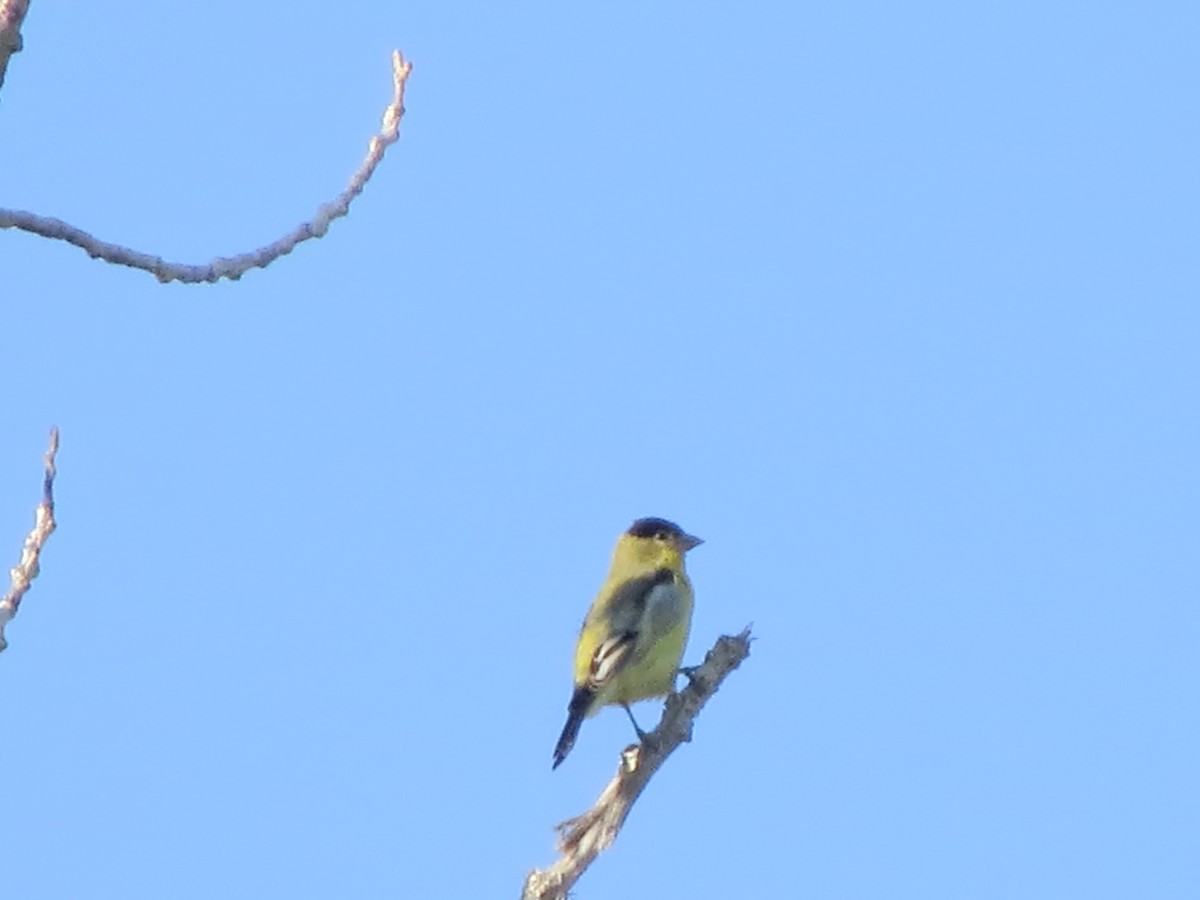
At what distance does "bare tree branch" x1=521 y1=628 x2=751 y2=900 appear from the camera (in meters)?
4.61

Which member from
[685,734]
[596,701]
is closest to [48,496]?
[685,734]

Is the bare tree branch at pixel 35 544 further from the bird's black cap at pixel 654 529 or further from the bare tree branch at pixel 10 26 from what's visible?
the bird's black cap at pixel 654 529

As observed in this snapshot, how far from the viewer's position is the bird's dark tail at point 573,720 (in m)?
9.08

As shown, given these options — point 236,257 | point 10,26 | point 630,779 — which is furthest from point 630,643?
point 10,26

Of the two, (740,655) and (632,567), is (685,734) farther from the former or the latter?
(632,567)

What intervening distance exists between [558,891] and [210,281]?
1.78 metres

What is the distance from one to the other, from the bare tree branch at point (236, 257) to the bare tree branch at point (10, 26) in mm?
341

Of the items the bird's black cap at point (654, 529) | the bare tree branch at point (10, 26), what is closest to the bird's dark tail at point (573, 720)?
the bird's black cap at point (654, 529)

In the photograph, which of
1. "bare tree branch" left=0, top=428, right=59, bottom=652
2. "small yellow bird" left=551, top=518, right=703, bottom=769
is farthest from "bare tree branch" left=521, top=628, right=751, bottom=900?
"small yellow bird" left=551, top=518, right=703, bottom=769

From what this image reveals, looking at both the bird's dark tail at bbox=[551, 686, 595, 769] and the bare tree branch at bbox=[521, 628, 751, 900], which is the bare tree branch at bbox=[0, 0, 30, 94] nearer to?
the bare tree branch at bbox=[521, 628, 751, 900]

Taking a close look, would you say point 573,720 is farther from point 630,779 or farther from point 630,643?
point 630,779

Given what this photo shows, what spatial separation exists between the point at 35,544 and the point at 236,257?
68cm

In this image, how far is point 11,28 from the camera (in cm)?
301

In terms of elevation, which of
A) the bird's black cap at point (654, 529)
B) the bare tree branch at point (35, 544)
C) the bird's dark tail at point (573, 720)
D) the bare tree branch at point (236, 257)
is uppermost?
the bird's black cap at point (654, 529)
